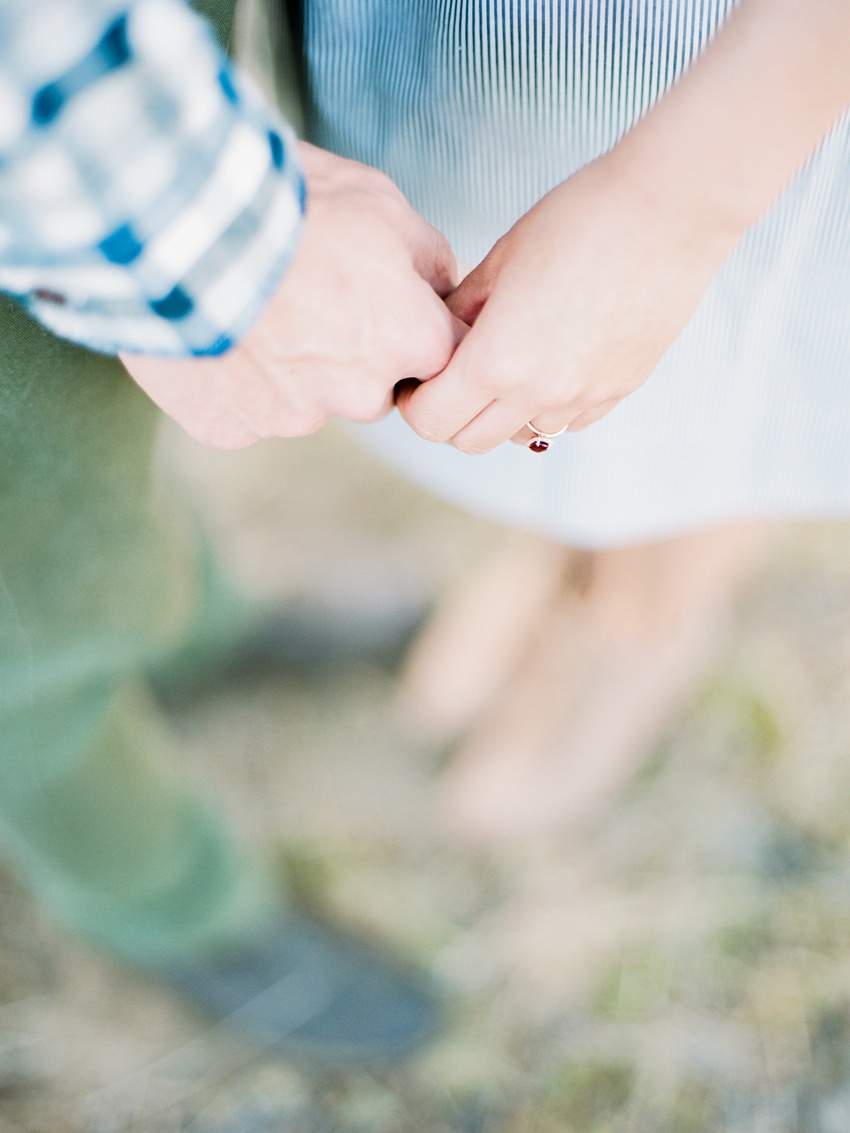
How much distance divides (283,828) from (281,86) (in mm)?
842

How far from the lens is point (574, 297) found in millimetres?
433

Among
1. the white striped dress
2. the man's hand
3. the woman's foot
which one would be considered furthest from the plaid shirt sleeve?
the woman's foot

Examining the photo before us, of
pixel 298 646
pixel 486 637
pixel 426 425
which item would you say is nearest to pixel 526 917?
pixel 486 637

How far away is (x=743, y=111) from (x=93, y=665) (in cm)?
56

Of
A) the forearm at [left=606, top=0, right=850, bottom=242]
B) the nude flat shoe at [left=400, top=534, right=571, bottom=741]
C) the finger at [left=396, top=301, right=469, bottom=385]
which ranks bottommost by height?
the nude flat shoe at [left=400, top=534, right=571, bottom=741]

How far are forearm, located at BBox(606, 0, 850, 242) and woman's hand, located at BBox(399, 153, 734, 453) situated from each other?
11 millimetres

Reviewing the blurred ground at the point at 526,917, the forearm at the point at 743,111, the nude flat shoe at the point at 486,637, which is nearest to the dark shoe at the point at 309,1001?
the blurred ground at the point at 526,917

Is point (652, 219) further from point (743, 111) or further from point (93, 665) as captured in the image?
point (93, 665)

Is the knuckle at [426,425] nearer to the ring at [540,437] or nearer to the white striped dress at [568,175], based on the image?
the ring at [540,437]

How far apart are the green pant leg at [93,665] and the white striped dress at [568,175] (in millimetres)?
286

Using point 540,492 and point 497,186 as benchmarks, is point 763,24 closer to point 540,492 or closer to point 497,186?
point 497,186

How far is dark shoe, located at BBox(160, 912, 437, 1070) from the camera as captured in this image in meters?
0.89

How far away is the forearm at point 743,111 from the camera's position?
401mm

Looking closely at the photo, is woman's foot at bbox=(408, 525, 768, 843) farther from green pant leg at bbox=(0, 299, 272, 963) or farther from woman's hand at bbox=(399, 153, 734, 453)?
woman's hand at bbox=(399, 153, 734, 453)
